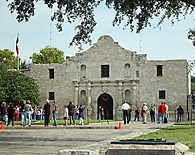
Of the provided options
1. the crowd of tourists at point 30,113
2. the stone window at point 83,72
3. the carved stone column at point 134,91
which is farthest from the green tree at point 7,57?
the crowd of tourists at point 30,113

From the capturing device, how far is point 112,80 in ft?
168

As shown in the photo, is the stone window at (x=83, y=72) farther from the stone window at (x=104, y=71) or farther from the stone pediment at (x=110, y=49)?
the stone window at (x=104, y=71)

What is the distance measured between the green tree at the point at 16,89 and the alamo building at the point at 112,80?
4.63 m

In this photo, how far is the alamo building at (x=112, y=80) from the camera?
5009 cm

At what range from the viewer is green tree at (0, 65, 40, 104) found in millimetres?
46156

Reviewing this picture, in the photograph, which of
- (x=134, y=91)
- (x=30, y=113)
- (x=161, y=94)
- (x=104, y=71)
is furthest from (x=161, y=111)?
(x=104, y=71)

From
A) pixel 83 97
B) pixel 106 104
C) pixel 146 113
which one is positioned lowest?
pixel 146 113

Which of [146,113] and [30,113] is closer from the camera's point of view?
[30,113]

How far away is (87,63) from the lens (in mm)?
52062

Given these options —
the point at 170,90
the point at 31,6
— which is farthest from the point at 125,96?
the point at 31,6

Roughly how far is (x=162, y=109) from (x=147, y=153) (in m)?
27.6

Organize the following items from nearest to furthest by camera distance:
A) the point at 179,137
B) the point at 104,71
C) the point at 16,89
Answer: the point at 179,137, the point at 16,89, the point at 104,71

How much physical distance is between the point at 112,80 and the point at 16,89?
10.9 metres

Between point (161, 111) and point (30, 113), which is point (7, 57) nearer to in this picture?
point (161, 111)
